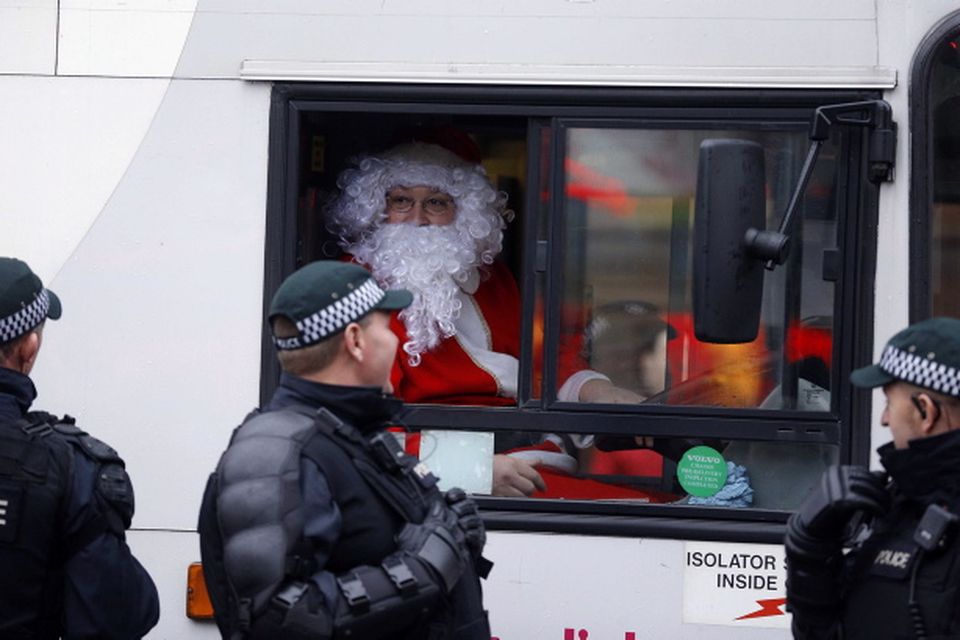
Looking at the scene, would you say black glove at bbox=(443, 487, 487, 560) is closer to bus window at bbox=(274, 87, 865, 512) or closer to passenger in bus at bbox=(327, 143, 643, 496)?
bus window at bbox=(274, 87, 865, 512)

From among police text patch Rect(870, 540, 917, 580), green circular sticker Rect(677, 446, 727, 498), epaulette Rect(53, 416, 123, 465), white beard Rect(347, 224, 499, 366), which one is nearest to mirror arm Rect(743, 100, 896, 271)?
green circular sticker Rect(677, 446, 727, 498)

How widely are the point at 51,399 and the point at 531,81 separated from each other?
1.51 metres

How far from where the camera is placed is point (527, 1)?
13.3 ft

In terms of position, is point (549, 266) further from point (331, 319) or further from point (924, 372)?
point (924, 372)

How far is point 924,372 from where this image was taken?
2930 millimetres

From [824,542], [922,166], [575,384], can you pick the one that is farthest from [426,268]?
[824,542]

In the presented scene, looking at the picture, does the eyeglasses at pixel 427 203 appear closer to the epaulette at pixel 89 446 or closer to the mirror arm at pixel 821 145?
the mirror arm at pixel 821 145

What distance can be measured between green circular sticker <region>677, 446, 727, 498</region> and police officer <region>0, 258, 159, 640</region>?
1409mm

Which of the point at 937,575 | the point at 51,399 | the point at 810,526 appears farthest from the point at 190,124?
the point at 937,575

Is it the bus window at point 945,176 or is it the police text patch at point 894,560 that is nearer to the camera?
the police text patch at point 894,560

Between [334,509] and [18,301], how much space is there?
1008mm

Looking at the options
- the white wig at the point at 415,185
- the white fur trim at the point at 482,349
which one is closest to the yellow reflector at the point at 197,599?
the white fur trim at the point at 482,349

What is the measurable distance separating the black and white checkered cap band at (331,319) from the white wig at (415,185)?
1.57 meters

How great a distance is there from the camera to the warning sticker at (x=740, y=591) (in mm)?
3867
